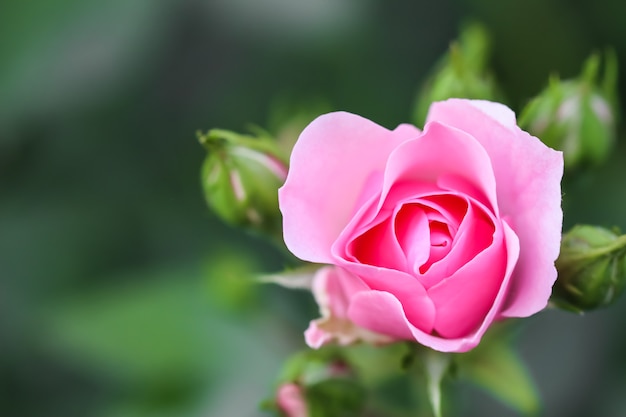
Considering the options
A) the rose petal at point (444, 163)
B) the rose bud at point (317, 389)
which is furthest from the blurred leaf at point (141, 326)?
the rose petal at point (444, 163)

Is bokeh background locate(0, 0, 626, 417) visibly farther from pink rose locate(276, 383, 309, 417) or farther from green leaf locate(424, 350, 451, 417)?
green leaf locate(424, 350, 451, 417)

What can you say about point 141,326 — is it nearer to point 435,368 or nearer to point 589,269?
point 435,368

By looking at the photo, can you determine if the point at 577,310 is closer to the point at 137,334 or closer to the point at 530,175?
the point at 530,175

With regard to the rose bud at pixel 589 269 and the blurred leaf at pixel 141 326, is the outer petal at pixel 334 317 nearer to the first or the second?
the rose bud at pixel 589 269

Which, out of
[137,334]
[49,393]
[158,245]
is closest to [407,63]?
[158,245]

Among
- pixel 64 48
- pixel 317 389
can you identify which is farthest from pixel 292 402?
pixel 64 48

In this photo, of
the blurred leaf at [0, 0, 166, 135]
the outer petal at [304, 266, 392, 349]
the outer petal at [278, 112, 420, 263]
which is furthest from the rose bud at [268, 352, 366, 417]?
the blurred leaf at [0, 0, 166, 135]

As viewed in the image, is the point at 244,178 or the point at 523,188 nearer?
the point at 523,188
